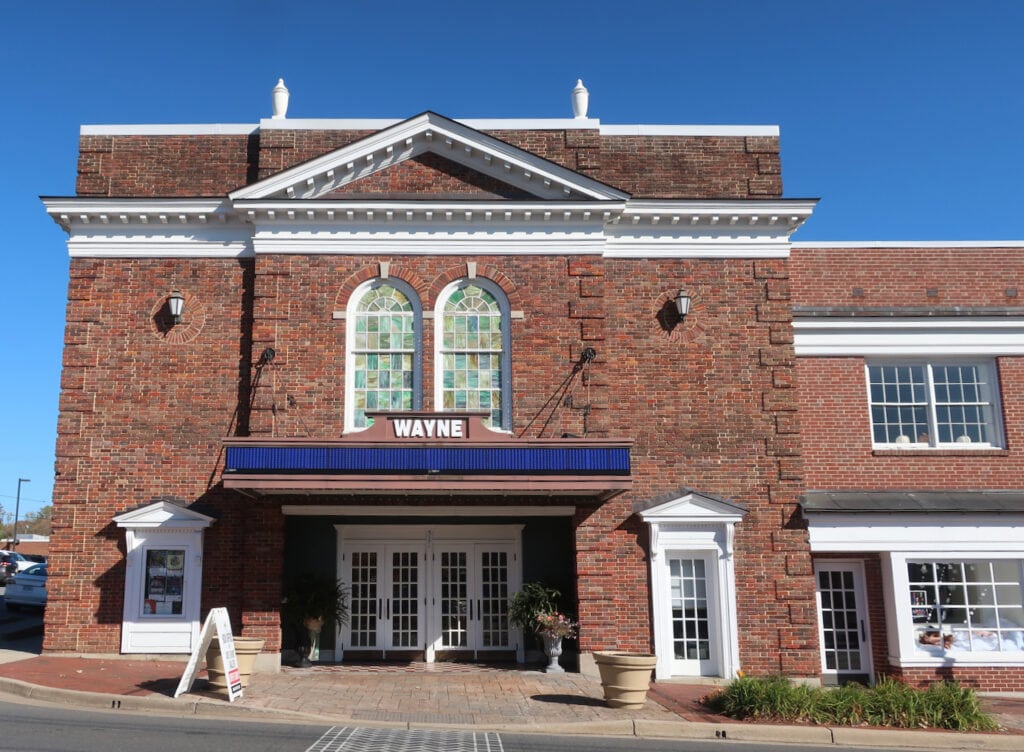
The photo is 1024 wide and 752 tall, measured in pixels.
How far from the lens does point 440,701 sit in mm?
12711

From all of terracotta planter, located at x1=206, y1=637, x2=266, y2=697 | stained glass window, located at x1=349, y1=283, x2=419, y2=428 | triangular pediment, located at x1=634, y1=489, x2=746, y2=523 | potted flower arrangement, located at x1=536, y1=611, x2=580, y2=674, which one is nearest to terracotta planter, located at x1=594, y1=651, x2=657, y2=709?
potted flower arrangement, located at x1=536, y1=611, x2=580, y2=674

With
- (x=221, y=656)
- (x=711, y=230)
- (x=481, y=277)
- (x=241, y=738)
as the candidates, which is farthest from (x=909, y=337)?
(x=241, y=738)

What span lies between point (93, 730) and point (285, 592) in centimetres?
533

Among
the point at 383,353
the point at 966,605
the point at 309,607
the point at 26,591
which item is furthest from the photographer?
the point at 26,591

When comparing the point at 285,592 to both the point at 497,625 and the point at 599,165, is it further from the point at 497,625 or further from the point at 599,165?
the point at 599,165

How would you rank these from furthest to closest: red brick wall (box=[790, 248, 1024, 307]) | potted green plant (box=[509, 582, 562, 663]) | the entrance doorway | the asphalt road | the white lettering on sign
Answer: red brick wall (box=[790, 248, 1024, 307]) → the entrance doorway → potted green plant (box=[509, 582, 562, 663]) → the white lettering on sign → the asphalt road

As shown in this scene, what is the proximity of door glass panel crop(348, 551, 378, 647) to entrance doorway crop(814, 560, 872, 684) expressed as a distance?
8.11 m

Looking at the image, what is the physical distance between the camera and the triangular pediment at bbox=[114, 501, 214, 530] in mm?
15477

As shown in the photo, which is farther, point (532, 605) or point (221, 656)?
point (532, 605)

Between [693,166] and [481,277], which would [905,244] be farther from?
[481,277]

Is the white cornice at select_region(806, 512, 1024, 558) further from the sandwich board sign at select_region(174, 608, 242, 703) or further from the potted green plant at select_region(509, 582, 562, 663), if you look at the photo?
the sandwich board sign at select_region(174, 608, 242, 703)

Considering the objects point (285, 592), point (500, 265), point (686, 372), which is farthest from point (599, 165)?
point (285, 592)

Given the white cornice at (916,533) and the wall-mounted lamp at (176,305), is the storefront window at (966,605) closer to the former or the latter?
the white cornice at (916,533)

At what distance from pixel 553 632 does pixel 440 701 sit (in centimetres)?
289
